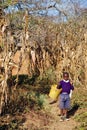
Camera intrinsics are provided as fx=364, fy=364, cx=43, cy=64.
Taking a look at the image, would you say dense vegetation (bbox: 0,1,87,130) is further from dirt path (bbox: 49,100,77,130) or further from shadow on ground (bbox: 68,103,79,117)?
dirt path (bbox: 49,100,77,130)

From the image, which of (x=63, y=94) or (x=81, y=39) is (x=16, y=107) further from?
(x=81, y=39)

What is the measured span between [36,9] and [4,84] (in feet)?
24.6

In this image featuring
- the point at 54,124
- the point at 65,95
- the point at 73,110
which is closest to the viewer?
the point at 54,124

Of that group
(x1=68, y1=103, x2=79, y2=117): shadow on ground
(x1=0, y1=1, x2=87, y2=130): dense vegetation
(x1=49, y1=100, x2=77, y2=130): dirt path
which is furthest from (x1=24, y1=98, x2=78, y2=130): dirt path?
(x1=68, y1=103, x2=79, y2=117): shadow on ground

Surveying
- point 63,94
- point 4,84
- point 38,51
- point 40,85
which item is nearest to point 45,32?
point 38,51

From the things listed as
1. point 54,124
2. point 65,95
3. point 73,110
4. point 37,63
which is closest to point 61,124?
point 54,124

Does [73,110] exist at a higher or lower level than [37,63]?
higher

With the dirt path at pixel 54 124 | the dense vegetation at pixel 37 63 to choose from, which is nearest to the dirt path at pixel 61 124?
the dirt path at pixel 54 124

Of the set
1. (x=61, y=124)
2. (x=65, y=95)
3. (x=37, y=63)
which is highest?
(x=65, y=95)

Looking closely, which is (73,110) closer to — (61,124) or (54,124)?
(61,124)

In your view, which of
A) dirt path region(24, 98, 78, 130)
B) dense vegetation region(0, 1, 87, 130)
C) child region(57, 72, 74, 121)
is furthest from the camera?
child region(57, 72, 74, 121)

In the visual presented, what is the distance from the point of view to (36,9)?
48.2ft

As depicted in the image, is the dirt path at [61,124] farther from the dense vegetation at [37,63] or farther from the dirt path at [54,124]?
the dense vegetation at [37,63]

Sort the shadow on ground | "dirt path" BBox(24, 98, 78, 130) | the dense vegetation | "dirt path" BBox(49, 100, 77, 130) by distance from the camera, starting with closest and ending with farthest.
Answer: the dense vegetation, "dirt path" BBox(24, 98, 78, 130), "dirt path" BBox(49, 100, 77, 130), the shadow on ground
